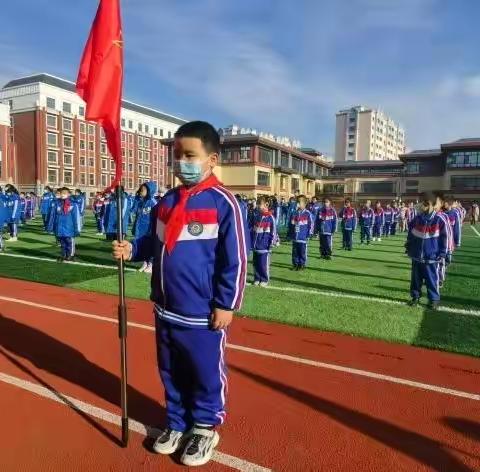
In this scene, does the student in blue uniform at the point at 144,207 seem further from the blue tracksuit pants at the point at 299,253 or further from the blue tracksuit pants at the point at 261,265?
the blue tracksuit pants at the point at 299,253

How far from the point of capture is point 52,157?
211 ft

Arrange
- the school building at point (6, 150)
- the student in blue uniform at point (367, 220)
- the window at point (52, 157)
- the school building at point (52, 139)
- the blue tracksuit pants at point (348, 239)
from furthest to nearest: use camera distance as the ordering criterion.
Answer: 1. the window at point (52, 157)
2. the school building at point (52, 139)
3. the school building at point (6, 150)
4. the student in blue uniform at point (367, 220)
5. the blue tracksuit pants at point (348, 239)

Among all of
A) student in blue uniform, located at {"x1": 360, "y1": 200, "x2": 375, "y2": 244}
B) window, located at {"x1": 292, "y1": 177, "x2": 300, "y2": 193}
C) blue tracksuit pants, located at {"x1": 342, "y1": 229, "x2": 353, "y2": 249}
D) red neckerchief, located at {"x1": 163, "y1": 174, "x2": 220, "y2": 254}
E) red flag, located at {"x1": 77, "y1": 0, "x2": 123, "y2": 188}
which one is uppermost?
window, located at {"x1": 292, "y1": 177, "x2": 300, "y2": 193}

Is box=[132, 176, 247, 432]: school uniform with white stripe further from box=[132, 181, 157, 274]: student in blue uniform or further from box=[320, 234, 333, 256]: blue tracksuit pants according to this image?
box=[320, 234, 333, 256]: blue tracksuit pants

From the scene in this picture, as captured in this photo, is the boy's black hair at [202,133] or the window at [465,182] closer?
the boy's black hair at [202,133]

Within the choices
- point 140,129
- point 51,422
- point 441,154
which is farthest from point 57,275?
point 140,129

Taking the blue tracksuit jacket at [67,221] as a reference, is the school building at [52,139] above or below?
above

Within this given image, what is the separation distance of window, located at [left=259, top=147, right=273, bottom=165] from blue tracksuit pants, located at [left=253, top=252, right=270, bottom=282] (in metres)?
44.1

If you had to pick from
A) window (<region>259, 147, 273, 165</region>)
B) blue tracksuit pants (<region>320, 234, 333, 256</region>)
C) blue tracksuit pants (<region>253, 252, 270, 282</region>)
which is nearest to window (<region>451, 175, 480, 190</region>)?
window (<region>259, 147, 273, 165</region>)

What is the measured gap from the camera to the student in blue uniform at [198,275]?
Answer: 282 centimetres

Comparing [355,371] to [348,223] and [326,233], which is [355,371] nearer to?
[326,233]

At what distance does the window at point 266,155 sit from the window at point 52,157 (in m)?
32.8

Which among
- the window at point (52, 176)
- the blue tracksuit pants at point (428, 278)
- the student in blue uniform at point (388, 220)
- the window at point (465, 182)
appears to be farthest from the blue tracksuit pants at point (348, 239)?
the window at point (52, 176)

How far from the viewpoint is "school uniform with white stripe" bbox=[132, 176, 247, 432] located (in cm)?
282
